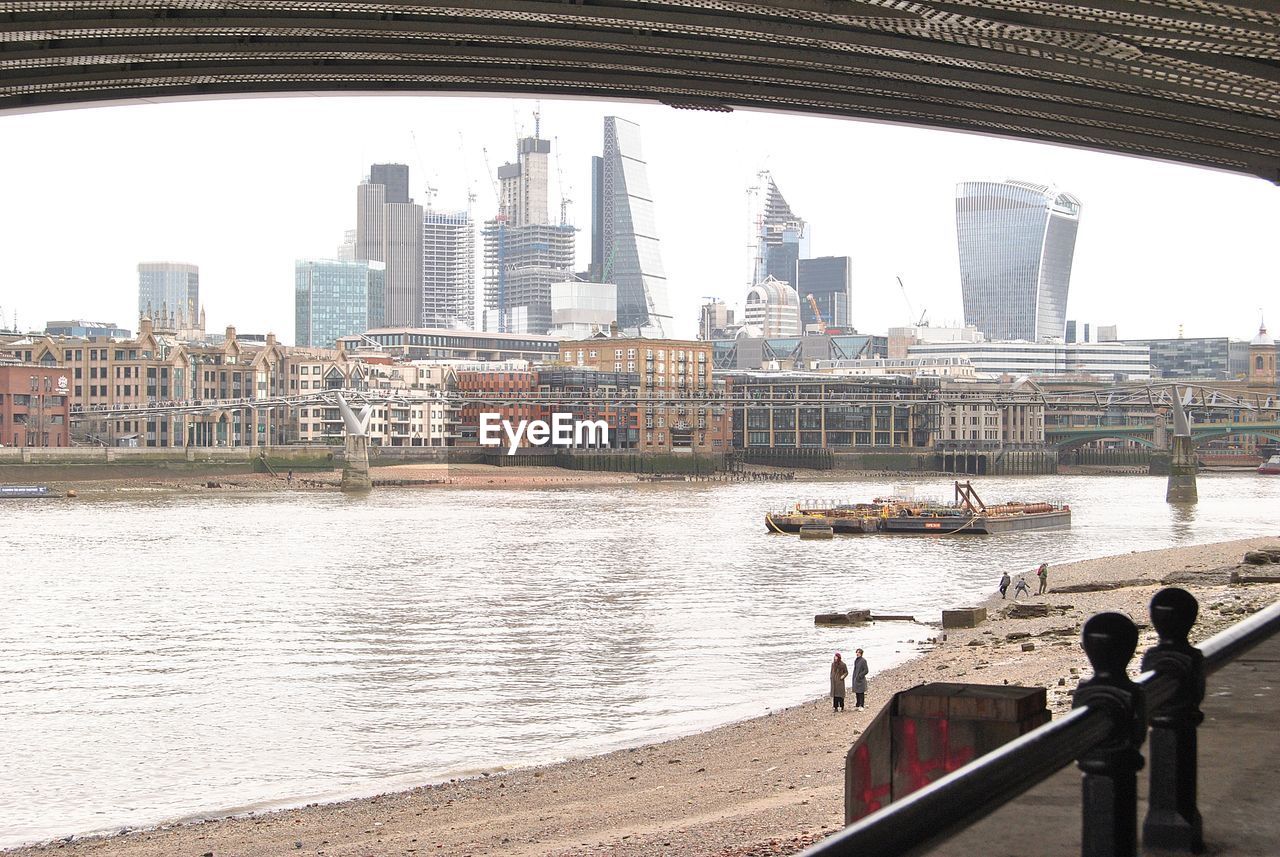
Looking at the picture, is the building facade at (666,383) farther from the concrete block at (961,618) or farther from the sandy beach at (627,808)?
the sandy beach at (627,808)

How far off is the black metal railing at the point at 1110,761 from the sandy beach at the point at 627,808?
9.15 m

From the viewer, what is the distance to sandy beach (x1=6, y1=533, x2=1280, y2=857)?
14.0 metres

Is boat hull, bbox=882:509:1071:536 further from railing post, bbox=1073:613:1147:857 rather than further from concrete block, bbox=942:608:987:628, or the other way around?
railing post, bbox=1073:613:1147:857

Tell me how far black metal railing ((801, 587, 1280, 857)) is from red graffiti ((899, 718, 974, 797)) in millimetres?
5105

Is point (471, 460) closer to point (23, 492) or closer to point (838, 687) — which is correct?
point (23, 492)

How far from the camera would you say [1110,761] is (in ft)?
8.74

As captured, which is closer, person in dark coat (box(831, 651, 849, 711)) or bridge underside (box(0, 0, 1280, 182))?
bridge underside (box(0, 0, 1280, 182))

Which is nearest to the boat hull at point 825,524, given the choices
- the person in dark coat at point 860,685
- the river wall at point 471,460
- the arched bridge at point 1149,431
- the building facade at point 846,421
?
the person in dark coat at point 860,685

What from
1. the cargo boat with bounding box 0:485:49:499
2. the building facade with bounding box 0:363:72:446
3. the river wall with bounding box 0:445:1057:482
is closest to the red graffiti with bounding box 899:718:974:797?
the cargo boat with bounding box 0:485:49:499

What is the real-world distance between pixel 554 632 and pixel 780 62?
1878 cm

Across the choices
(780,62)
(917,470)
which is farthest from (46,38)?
(917,470)

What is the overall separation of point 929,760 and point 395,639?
956 inches

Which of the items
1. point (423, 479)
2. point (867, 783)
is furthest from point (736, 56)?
point (423, 479)

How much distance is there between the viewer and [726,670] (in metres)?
27.0
